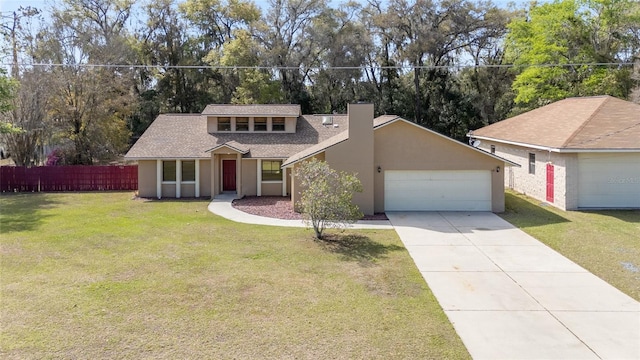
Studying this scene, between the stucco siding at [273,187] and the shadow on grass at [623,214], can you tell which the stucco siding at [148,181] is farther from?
the shadow on grass at [623,214]

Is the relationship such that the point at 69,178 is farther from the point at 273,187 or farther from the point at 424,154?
the point at 424,154

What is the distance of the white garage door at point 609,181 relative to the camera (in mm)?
17203

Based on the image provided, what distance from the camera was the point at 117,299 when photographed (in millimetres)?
8523

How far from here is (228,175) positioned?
22734 mm

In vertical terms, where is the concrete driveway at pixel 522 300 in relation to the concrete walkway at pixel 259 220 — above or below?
below

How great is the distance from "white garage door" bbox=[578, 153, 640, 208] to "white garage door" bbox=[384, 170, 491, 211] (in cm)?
364

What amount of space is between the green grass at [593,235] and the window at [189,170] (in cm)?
1438

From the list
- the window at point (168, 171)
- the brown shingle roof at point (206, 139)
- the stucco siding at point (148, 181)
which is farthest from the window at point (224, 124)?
the stucco siding at point (148, 181)

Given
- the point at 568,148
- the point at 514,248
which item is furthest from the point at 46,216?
the point at 568,148

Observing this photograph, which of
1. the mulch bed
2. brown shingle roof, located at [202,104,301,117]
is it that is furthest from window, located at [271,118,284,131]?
the mulch bed

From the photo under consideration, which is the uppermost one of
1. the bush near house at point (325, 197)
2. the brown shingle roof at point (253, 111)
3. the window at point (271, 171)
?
the brown shingle roof at point (253, 111)

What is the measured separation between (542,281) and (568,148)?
8931 mm

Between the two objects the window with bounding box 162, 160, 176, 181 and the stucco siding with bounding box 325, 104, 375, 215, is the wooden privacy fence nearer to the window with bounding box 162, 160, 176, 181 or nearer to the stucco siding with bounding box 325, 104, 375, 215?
the window with bounding box 162, 160, 176, 181

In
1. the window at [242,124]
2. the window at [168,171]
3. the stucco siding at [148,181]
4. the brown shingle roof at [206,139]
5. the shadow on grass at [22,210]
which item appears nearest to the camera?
the shadow on grass at [22,210]
